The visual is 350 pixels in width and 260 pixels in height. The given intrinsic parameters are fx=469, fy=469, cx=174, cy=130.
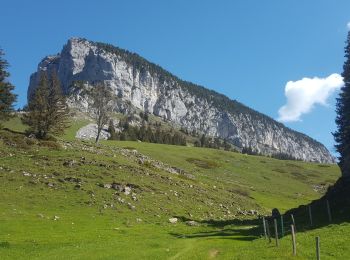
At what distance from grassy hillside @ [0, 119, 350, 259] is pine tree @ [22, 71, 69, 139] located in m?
5.13

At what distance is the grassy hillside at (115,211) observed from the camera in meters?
33.4

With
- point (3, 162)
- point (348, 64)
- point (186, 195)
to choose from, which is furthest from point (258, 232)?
point (3, 162)

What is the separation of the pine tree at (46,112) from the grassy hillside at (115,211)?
513 centimetres

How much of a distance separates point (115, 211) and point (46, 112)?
37418 millimetres

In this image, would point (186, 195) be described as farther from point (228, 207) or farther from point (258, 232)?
point (258, 232)

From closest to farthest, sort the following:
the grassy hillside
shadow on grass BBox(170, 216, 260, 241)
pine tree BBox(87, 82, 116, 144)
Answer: the grassy hillside < shadow on grass BBox(170, 216, 260, 241) < pine tree BBox(87, 82, 116, 144)

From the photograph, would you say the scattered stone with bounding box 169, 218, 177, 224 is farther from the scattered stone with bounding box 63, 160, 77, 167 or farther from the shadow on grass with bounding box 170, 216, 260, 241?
the scattered stone with bounding box 63, 160, 77, 167

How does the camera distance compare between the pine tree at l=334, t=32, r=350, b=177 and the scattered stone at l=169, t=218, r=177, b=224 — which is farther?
the pine tree at l=334, t=32, r=350, b=177

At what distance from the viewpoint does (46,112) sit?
82.6 meters

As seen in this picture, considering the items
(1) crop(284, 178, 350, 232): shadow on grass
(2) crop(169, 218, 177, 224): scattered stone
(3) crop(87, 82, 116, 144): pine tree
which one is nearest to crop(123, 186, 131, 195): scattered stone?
(2) crop(169, 218, 177, 224): scattered stone

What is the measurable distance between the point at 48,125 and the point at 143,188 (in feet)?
94.7

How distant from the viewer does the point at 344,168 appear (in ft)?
190

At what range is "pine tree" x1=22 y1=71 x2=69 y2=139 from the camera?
81.4m

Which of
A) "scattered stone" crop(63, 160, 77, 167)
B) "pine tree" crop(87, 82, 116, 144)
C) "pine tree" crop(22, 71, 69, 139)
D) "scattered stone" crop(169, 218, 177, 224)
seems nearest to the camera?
"scattered stone" crop(169, 218, 177, 224)
